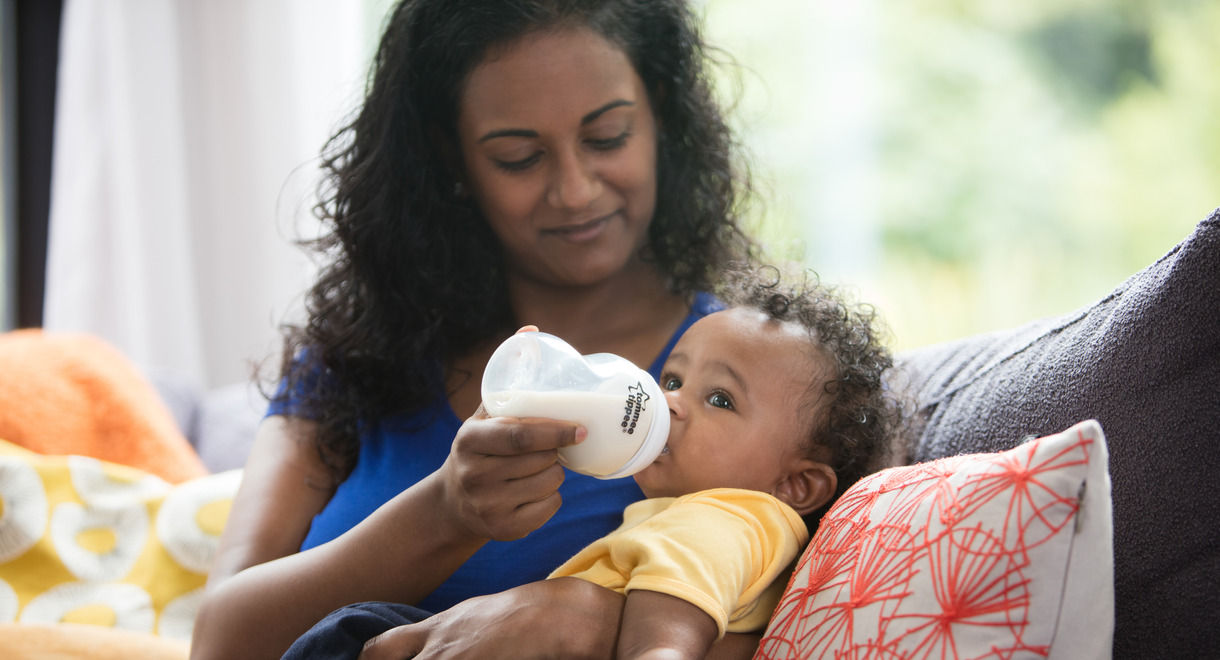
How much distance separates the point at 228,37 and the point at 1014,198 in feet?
10.7

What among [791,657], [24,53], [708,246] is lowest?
[791,657]

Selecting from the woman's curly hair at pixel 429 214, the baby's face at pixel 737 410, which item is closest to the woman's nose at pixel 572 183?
the woman's curly hair at pixel 429 214

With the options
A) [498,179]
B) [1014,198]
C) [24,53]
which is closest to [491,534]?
[498,179]

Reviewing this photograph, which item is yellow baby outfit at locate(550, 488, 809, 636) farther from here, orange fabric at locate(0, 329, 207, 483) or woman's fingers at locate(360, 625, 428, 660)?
orange fabric at locate(0, 329, 207, 483)

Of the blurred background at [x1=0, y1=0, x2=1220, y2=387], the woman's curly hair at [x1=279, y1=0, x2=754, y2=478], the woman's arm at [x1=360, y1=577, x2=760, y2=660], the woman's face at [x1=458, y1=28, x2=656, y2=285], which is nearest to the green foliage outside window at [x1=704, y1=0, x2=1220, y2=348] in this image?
the blurred background at [x1=0, y1=0, x2=1220, y2=387]

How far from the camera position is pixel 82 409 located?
1.98 metres

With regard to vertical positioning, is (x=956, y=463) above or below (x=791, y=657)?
above

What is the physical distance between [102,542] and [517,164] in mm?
1022

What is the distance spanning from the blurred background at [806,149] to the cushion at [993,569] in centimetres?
222

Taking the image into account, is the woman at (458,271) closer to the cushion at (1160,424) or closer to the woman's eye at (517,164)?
the woman's eye at (517,164)

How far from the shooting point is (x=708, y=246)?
172 centimetres

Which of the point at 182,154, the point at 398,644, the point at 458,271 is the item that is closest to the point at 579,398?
the point at 398,644

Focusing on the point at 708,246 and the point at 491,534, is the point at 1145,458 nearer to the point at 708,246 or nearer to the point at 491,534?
the point at 491,534

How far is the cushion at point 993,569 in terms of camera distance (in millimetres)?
851
